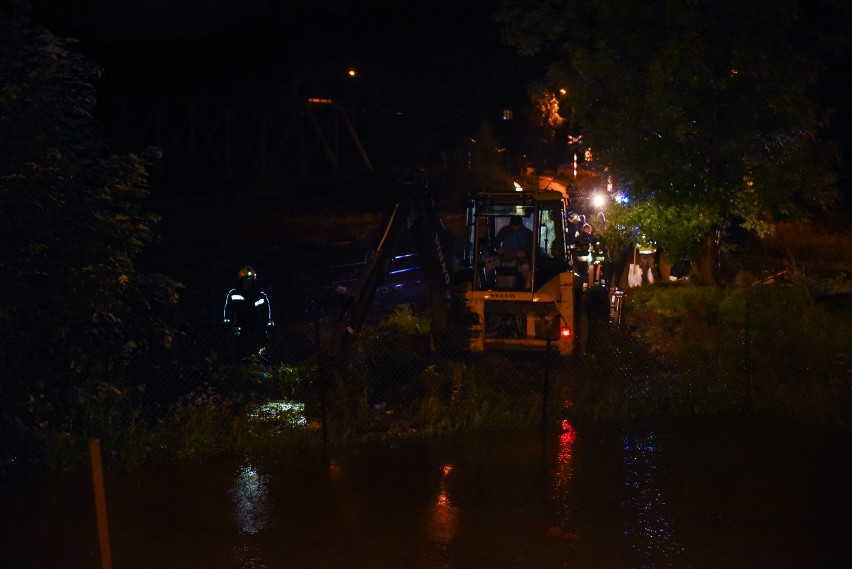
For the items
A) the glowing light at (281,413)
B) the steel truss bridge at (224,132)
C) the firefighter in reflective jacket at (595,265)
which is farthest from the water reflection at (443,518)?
the steel truss bridge at (224,132)

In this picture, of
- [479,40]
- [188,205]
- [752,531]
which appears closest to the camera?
[752,531]

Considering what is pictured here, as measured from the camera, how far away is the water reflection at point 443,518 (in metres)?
7.27

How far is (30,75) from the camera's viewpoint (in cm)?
902

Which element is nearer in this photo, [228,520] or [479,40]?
[228,520]

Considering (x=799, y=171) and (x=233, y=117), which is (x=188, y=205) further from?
(x=799, y=171)

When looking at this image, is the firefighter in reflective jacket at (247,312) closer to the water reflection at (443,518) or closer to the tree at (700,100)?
the water reflection at (443,518)

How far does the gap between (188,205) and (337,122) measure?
9.75 meters

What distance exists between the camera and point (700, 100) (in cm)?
2031

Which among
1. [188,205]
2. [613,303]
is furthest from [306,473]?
[188,205]

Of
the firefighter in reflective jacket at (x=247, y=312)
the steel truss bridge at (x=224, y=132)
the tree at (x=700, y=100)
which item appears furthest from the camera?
the steel truss bridge at (x=224, y=132)

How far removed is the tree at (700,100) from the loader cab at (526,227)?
18.4ft

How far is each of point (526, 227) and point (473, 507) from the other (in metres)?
7.94

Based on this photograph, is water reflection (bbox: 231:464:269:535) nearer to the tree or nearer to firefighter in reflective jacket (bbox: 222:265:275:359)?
firefighter in reflective jacket (bbox: 222:265:275:359)

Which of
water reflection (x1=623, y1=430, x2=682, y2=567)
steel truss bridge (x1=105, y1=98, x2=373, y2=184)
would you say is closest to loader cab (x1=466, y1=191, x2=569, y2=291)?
water reflection (x1=623, y1=430, x2=682, y2=567)
